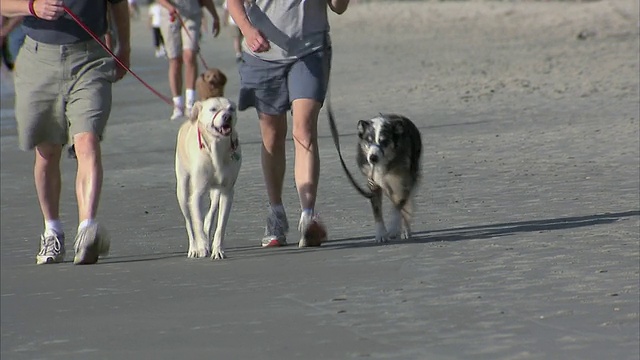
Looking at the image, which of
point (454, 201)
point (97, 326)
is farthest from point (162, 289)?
point (454, 201)

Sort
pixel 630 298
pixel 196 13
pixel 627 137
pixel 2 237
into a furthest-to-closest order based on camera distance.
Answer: pixel 196 13, pixel 627 137, pixel 2 237, pixel 630 298

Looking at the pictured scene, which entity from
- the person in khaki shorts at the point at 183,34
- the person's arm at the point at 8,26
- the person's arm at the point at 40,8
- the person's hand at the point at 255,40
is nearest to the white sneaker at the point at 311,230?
the person's hand at the point at 255,40

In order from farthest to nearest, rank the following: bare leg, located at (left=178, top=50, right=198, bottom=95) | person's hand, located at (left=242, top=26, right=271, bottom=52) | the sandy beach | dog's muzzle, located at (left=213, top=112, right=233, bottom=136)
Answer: bare leg, located at (left=178, top=50, right=198, bottom=95), person's hand, located at (left=242, top=26, right=271, bottom=52), dog's muzzle, located at (left=213, top=112, right=233, bottom=136), the sandy beach

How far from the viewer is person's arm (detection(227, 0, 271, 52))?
29.6 feet

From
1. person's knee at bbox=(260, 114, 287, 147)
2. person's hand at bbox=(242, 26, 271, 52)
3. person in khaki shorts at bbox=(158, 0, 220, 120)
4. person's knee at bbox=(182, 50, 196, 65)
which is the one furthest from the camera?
person's knee at bbox=(182, 50, 196, 65)

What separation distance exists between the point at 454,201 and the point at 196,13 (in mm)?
6919

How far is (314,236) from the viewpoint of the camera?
30.8ft

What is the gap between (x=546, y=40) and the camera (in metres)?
30.3

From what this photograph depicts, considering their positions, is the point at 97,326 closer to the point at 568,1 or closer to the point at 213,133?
the point at 213,133

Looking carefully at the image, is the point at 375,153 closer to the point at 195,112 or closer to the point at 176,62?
the point at 195,112

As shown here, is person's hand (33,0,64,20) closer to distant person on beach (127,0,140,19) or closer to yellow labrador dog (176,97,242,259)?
yellow labrador dog (176,97,242,259)

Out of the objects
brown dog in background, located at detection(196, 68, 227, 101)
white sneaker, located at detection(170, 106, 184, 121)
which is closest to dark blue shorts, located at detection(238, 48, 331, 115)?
brown dog in background, located at detection(196, 68, 227, 101)

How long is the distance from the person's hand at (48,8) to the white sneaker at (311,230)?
1.86 m

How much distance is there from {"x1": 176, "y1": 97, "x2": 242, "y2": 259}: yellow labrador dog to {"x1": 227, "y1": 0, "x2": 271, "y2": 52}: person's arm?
353 millimetres
